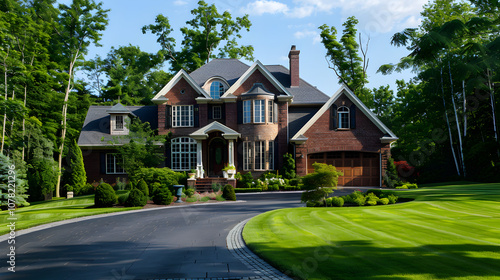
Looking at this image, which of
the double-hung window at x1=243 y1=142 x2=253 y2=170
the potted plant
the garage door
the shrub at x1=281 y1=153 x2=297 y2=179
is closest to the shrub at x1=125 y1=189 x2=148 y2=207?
the potted plant

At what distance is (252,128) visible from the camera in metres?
29.0

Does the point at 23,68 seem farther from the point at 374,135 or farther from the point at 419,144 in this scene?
the point at 419,144

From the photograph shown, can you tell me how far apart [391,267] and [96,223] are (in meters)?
11.3

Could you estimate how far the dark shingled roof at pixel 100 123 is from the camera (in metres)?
30.5

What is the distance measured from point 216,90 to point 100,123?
11.3m

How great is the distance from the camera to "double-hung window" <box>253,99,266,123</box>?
29016mm

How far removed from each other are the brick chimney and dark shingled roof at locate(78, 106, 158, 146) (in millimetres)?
13583

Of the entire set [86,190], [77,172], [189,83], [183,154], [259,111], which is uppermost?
[189,83]

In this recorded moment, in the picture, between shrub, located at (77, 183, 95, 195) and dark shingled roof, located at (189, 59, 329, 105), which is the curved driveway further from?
dark shingled roof, located at (189, 59, 329, 105)

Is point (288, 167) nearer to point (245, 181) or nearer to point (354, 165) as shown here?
point (245, 181)

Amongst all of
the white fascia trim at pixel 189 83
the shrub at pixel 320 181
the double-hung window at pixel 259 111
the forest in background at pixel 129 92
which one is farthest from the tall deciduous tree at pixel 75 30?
the shrub at pixel 320 181

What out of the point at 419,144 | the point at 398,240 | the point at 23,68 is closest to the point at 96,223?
the point at 398,240

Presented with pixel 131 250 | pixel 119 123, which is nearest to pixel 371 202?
pixel 131 250

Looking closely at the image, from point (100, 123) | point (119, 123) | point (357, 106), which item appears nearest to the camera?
point (357, 106)
